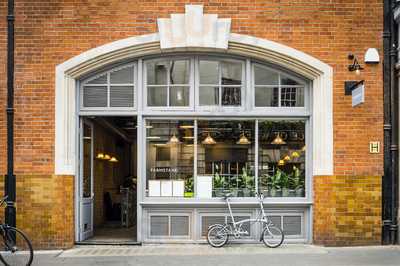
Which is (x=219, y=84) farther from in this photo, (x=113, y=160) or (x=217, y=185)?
(x=113, y=160)

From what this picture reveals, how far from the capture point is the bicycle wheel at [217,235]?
1249 centimetres

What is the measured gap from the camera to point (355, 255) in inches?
459

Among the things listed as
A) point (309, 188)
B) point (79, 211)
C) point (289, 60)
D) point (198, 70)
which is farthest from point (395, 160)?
point (79, 211)

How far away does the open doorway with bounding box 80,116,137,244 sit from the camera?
13656 mm

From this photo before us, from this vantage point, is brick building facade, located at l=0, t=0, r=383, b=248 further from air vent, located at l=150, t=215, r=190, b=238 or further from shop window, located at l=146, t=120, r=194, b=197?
shop window, located at l=146, t=120, r=194, b=197

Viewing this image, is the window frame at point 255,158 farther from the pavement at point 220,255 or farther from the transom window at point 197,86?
the pavement at point 220,255

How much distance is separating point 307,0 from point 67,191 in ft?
19.9

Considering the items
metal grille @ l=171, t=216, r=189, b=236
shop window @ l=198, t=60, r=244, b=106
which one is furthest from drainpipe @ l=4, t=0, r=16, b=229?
shop window @ l=198, t=60, r=244, b=106

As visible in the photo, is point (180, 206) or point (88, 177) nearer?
point (180, 206)

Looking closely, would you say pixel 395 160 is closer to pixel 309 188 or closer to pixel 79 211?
pixel 309 188

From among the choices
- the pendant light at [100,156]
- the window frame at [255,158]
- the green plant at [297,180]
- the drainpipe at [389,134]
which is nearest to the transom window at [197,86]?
the window frame at [255,158]

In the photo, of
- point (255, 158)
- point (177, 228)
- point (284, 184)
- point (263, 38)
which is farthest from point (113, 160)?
point (263, 38)

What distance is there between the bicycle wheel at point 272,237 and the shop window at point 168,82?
2993mm

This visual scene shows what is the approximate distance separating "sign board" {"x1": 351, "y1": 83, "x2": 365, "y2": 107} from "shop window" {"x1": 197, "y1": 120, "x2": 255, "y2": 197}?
2069 mm
